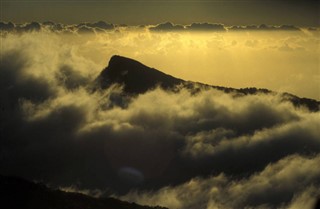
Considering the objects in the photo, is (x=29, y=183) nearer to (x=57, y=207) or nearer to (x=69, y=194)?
(x=69, y=194)

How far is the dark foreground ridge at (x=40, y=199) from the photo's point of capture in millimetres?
55500

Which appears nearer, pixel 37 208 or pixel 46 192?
pixel 37 208

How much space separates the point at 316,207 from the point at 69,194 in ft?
135

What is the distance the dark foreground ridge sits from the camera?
182 ft

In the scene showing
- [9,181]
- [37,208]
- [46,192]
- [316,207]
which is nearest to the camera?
[316,207]

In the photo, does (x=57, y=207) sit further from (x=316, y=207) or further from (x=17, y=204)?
(x=316, y=207)

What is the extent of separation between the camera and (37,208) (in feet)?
178

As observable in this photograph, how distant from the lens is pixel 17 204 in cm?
5506

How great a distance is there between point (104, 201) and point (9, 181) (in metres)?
12.7

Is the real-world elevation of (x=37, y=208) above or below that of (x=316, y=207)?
above

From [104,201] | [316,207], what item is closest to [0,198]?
[104,201]

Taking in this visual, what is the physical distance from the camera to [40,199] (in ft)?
187

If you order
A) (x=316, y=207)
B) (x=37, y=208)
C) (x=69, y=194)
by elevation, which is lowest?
(x=316, y=207)

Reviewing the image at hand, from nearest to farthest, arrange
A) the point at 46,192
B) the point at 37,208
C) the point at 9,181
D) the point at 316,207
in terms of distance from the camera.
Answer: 1. the point at 316,207
2. the point at 37,208
3. the point at 46,192
4. the point at 9,181
